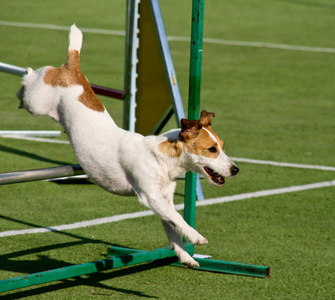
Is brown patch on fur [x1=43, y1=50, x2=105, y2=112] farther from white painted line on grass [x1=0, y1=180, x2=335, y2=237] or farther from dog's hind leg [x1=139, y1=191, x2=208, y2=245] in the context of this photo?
white painted line on grass [x1=0, y1=180, x2=335, y2=237]

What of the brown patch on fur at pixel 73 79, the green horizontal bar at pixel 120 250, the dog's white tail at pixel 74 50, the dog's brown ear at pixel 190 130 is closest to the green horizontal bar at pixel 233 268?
the green horizontal bar at pixel 120 250

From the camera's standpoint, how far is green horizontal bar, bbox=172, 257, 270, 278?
18.2 feet

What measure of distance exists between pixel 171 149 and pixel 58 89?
3.00 ft

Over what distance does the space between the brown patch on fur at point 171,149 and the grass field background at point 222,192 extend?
115 cm

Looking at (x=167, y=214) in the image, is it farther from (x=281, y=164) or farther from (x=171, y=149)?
(x=281, y=164)

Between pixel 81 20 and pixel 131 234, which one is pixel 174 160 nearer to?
pixel 131 234

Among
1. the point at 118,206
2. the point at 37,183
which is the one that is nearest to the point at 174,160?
the point at 118,206

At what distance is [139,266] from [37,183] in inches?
96.2

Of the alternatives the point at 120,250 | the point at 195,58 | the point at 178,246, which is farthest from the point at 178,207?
the point at 178,246

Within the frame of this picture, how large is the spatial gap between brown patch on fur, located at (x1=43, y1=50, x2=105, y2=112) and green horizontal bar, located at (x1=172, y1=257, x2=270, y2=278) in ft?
5.25

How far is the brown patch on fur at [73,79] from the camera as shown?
15.9ft

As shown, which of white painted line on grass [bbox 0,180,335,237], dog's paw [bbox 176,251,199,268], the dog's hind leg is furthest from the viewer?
white painted line on grass [bbox 0,180,335,237]

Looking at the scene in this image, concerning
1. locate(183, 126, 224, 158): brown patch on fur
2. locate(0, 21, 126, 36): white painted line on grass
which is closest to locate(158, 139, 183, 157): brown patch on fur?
locate(183, 126, 224, 158): brown patch on fur

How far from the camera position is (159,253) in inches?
217
